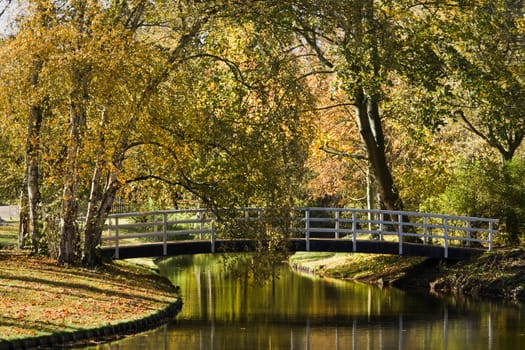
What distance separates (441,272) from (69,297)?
13.1m

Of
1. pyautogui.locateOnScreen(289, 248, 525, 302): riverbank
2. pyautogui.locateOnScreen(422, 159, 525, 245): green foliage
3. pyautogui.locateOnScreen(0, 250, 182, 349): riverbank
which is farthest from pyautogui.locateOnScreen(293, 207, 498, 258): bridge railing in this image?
pyautogui.locateOnScreen(0, 250, 182, 349): riverbank

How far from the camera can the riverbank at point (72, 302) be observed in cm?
1683

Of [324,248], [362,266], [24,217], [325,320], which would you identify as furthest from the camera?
[362,266]

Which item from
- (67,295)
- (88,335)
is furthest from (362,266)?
(88,335)

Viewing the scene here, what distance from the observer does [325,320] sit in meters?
22.6

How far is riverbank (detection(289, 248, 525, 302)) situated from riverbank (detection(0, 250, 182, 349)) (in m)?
7.79

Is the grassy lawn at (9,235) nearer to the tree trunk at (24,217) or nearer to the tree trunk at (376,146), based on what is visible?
the tree trunk at (24,217)

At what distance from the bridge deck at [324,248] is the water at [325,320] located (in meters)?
1.09

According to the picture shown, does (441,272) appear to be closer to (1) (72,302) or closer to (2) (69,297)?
(2) (69,297)

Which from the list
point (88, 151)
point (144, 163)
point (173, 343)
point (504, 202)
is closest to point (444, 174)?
point (504, 202)

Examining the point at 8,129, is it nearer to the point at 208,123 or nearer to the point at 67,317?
the point at 208,123

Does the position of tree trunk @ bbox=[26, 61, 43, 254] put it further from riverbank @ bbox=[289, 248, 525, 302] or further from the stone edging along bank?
riverbank @ bbox=[289, 248, 525, 302]

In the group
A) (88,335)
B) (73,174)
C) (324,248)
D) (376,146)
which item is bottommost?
(88,335)

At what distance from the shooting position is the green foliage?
3067 cm
